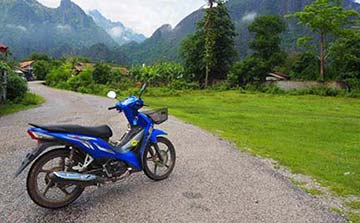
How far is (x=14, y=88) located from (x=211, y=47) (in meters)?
25.8

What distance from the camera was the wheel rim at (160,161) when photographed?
5207mm

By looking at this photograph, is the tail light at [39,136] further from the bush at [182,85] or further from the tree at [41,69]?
the tree at [41,69]

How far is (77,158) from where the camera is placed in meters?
4.15

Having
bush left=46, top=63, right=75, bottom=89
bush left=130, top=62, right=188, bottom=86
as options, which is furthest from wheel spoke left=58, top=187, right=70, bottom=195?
bush left=46, top=63, right=75, bottom=89

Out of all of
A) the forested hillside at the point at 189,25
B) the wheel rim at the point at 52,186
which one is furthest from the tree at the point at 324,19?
the forested hillside at the point at 189,25

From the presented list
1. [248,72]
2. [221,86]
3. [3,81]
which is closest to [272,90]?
[248,72]

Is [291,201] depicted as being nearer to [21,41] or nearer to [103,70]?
[103,70]

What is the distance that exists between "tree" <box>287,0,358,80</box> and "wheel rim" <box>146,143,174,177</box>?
103ft

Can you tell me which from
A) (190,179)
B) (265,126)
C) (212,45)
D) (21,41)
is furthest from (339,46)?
(21,41)

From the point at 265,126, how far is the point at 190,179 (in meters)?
7.54

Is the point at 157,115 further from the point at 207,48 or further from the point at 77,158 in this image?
the point at 207,48

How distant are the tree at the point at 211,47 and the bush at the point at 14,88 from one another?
24.4 m

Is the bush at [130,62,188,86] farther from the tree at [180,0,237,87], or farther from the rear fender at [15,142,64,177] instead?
the rear fender at [15,142,64,177]

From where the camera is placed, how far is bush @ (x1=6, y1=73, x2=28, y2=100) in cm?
1864
